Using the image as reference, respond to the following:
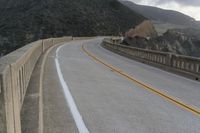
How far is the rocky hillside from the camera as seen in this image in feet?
490

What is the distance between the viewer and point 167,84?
54.7ft

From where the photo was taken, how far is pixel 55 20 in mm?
167375

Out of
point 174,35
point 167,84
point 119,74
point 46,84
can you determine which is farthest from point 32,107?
point 174,35

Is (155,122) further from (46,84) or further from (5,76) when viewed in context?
(46,84)

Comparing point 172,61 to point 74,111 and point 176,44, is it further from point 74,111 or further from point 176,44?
point 176,44

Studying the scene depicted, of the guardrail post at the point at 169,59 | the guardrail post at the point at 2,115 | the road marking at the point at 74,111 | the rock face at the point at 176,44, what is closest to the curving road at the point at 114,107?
the road marking at the point at 74,111

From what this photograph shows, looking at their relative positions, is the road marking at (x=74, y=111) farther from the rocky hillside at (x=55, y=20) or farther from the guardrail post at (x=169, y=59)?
the rocky hillside at (x=55, y=20)

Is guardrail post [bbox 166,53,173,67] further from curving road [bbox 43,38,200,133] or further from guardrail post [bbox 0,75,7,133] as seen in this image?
guardrail post [bbox 0,75,7,133]

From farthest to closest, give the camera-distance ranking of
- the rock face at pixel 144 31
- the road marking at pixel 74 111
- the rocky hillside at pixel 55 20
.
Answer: the rocky hillside at pixel 55 20, the rock face at pixel 144 31, the road marking at pixel 74 111

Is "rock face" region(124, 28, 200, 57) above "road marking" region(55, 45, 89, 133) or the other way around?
the other way around

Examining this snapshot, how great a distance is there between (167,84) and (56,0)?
7025 inches

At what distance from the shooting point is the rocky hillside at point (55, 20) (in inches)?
5885

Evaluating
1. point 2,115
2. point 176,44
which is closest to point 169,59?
point 2,115

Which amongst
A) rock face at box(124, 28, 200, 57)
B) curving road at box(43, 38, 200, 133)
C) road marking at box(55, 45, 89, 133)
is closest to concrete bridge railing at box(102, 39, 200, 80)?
curving road at box(43, 38, 200, 133)
